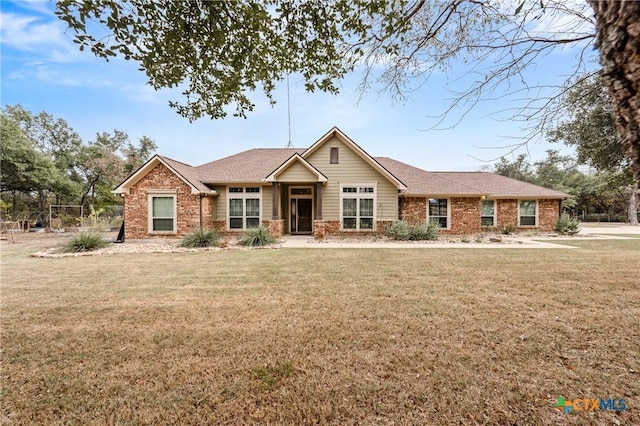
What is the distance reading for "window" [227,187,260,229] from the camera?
16.1 m

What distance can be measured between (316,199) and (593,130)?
39.7 ft

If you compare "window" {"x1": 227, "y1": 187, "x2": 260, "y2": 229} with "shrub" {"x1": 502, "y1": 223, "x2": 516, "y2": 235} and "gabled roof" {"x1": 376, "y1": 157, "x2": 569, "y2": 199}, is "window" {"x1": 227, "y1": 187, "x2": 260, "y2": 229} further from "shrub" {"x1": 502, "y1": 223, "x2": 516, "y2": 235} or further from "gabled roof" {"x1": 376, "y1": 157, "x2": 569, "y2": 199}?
"shrub" {"x1": 502, "y1": 223, "x2": 516, "y2": 235}

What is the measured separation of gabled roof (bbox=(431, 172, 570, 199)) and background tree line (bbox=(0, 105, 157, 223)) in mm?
33427

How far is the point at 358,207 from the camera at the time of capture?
1574 centimetres

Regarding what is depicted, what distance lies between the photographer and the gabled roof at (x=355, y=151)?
15.2m

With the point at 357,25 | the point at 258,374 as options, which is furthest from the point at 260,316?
the point at 357,25

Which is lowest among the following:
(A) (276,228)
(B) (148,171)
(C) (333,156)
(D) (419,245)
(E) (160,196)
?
(D) (419,245)

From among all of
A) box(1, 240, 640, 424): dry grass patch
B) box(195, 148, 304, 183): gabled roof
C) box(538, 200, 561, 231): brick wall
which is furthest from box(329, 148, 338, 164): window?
box(538, 200, 561, 231): brick wall

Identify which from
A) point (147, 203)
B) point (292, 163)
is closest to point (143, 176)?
point (147, 203)

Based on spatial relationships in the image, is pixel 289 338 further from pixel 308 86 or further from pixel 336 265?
pixel 336 265

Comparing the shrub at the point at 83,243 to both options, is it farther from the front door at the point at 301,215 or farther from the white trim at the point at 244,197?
the front door at the point at 301,215

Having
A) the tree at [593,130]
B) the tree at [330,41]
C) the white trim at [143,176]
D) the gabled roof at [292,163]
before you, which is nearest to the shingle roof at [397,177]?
the white trim at [143,176]

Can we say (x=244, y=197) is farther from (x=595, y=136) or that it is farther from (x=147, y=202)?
(x=595, y=136)

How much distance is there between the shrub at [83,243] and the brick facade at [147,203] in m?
2.72
